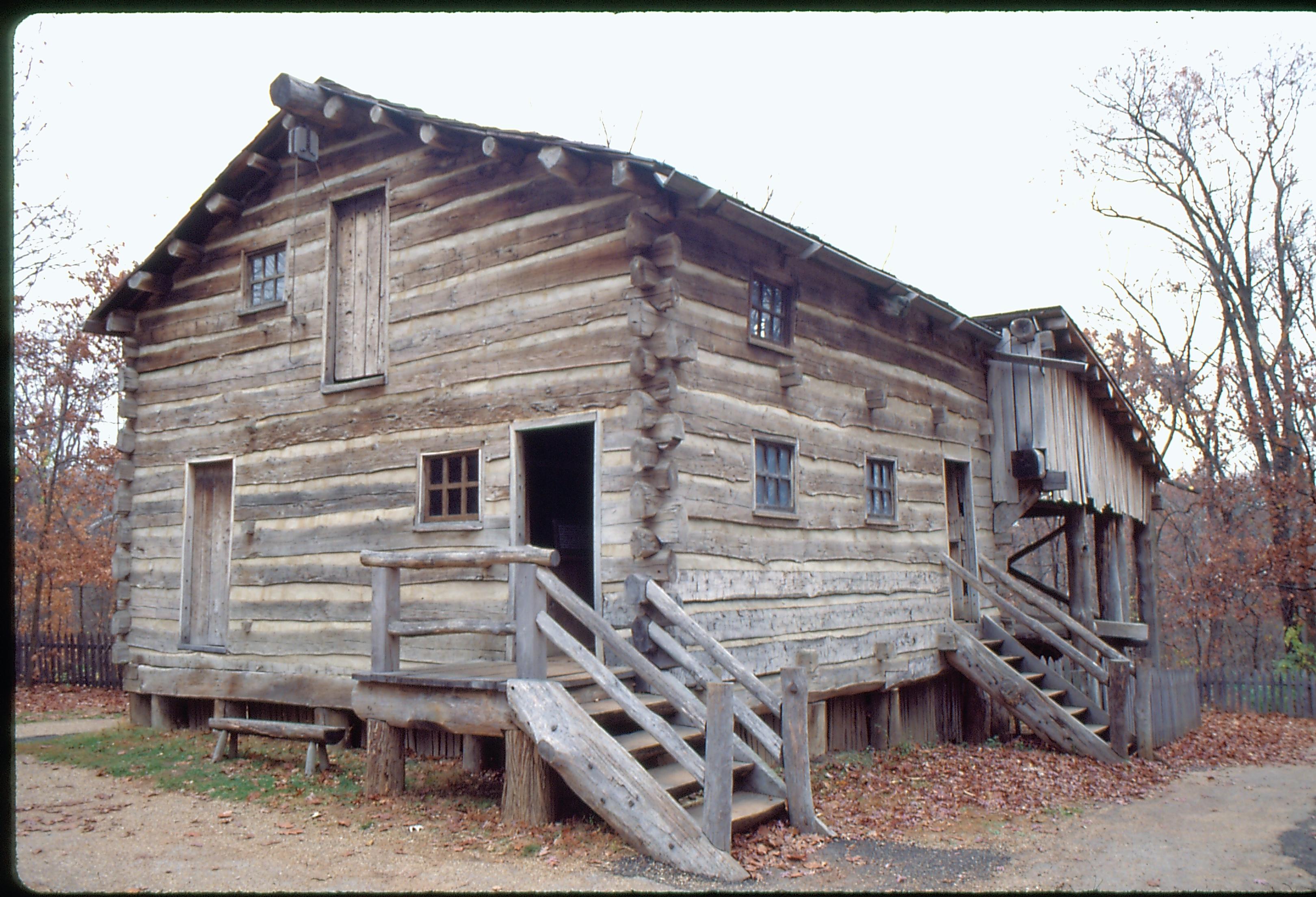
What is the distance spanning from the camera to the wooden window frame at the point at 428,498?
10.9 m

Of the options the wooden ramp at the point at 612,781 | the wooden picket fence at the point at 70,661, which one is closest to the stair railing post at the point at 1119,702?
the wooden ramp at the point at 612,781

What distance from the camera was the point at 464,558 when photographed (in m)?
8.85

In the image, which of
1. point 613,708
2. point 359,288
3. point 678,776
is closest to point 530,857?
point 678,776

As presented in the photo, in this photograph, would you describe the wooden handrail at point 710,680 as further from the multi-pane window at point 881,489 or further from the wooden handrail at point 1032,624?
the wooden handrail at point 1032,624

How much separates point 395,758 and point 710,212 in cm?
601

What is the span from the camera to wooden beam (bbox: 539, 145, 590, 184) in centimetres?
989

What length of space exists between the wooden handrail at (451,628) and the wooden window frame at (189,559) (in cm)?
516

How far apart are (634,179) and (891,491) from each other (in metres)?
5.89

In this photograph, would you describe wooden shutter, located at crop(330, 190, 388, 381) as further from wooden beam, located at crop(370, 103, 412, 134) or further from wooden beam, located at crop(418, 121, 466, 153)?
wooden beam, located at crop(418, 121, 466, 153)

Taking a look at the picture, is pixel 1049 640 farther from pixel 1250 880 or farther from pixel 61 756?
pixel 61 756

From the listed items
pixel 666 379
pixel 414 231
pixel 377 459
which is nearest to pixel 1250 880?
pixel 666 379

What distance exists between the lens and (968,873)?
A: 7.44 m

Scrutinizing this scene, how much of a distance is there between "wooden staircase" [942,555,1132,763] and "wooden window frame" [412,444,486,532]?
6823 millimetres

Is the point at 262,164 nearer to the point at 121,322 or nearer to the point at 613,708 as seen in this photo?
the point at 121,322
